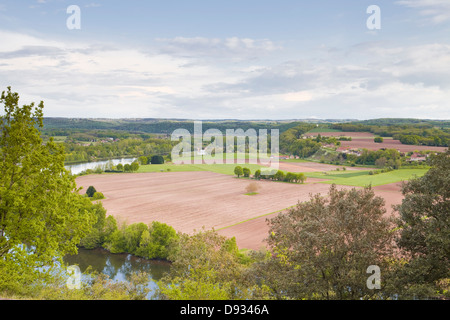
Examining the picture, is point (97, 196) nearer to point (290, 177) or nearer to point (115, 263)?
point (115, 263)

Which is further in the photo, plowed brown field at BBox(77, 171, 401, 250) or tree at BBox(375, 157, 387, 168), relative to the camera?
tree at BBox(375, 157, 387, 168)

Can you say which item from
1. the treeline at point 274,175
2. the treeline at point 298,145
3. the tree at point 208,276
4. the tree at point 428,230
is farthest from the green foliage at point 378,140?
the tree at point 208,276

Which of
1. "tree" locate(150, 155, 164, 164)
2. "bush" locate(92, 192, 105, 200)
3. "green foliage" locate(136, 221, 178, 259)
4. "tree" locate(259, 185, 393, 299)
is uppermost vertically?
"tree" locate(259, 185, 393, 299)

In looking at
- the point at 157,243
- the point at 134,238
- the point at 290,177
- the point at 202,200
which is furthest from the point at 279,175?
the point at 157,243

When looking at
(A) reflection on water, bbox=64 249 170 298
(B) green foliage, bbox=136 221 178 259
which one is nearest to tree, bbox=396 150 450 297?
(A) reflection on water, bbox=64 249 170 298

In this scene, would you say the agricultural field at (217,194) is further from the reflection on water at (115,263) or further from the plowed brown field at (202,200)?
the reflection on water at (115,263)

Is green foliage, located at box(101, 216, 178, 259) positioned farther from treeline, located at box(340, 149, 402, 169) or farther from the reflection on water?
treeline, located at box(340, 149, 402, 169)
